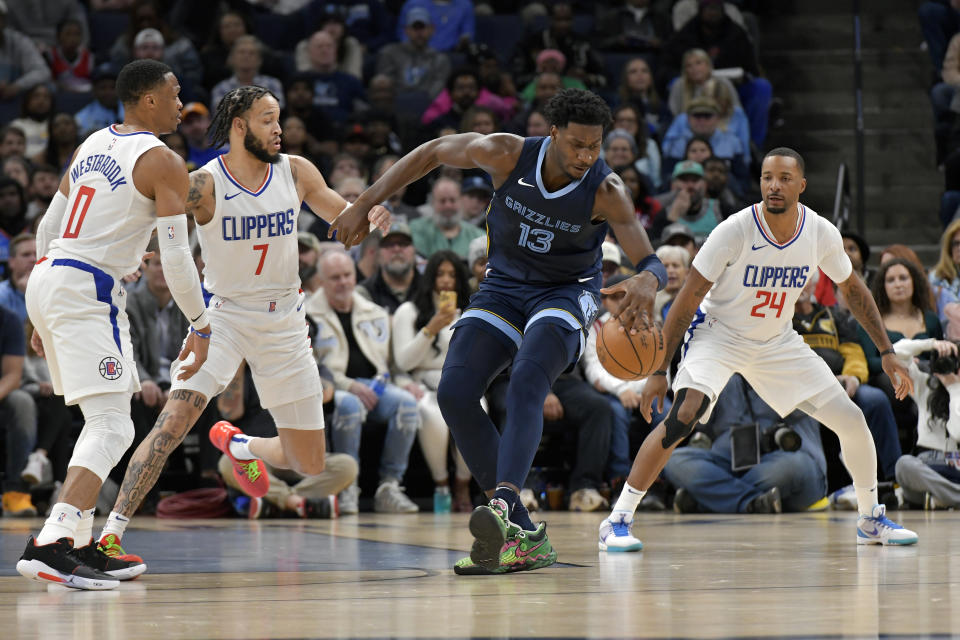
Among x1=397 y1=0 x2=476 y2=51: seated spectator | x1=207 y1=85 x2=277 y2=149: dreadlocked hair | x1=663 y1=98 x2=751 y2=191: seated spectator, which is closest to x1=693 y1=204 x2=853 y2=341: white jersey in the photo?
x1=207 y1=85 x2=277 y2=149: dreadlocked hair

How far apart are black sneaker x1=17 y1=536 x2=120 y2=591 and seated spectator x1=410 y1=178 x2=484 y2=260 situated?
6133mm

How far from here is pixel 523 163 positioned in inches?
220

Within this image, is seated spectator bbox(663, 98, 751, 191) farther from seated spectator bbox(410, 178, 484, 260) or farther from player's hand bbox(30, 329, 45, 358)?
player's hand bbox(30, 329, 45, 358)

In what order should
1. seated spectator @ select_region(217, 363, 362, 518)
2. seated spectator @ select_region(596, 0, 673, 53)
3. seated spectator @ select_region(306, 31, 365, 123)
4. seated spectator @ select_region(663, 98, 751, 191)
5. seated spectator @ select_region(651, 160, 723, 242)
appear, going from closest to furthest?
seated spectator @ select_region(217, 363, 362, 518)
seated spectator @ select_region(651, 160, 723, 242)
seated spectator @ select_region(663, 98, 751, 191)
seated spectator @ select_region(306, 31, 365, 123)
seated spectator @ select_region(596, 0, 673, 53)

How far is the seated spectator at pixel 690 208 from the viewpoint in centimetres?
1128

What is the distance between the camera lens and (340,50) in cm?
1389

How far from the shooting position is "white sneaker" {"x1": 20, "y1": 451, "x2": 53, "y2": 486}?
915 centimetres

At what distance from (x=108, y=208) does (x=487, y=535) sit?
1984 mm

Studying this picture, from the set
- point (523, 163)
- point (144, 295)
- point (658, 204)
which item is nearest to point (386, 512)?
point (144, 295)

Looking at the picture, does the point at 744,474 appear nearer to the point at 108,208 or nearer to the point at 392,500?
the point at 392,500

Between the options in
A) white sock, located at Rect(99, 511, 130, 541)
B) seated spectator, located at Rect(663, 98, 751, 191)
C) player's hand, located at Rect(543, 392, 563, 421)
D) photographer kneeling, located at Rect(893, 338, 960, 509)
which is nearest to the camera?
white sock, located at Rect(99, 511, 130, 541)

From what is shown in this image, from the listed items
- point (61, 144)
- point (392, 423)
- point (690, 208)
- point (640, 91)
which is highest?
point (640, 91)

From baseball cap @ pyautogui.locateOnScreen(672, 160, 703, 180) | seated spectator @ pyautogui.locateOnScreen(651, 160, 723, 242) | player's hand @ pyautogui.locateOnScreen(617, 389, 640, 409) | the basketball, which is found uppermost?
baseball cap @ pyautogui.locateOnScreen(672, 160, 703, 180)

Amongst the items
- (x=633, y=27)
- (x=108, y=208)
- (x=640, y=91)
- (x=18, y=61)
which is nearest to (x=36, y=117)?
(x=18, y=61)
